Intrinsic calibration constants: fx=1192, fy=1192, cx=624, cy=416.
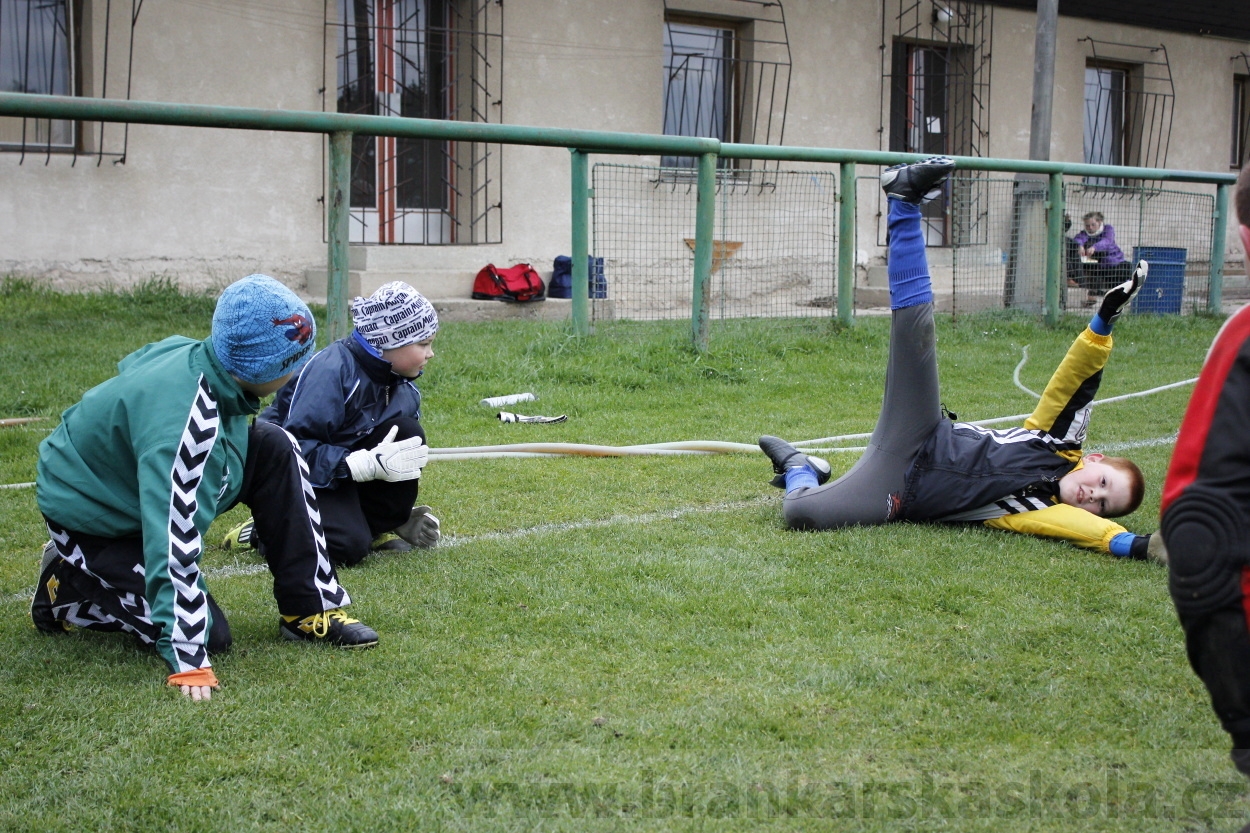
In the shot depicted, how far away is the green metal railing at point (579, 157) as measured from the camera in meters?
5.77

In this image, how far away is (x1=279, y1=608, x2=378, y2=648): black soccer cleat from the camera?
10.1ft

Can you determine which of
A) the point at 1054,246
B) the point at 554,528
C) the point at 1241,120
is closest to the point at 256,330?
the point at 554,528

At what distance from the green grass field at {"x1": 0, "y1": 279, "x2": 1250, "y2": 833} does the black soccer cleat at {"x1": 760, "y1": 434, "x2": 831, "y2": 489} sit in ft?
0.48

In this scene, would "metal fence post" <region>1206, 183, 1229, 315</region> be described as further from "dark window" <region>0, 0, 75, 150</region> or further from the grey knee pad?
the grey knee pad

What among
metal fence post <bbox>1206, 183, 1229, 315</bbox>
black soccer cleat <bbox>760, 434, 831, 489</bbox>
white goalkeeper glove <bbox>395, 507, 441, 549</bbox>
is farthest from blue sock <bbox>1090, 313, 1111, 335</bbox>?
metal fence post <bbox>1206, 183, 1229, 315</bbox>

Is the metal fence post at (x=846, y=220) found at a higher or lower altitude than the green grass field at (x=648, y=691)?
higher

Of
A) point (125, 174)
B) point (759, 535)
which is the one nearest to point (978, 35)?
point (125, 174)

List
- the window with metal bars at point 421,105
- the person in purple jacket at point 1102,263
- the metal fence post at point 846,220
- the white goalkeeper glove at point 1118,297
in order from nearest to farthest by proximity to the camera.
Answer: the white goalkeeper glove at point 1118,297 → the metal fence post at point 846,220 → the person in purple jacket at point 1102,263 → the window with metal bars at point 421,105

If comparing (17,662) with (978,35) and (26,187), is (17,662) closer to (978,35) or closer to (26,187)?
(26,187)

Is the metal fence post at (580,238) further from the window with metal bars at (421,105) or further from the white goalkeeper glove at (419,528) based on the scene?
the window with metal bars at (421,105)

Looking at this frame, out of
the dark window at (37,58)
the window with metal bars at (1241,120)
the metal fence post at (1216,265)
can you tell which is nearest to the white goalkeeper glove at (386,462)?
the dark window at (37,58)

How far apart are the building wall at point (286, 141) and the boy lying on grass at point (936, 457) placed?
26.7 ft

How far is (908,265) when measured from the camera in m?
4.34

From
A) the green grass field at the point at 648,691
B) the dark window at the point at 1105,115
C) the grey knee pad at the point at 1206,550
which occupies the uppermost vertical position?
the dark window at the point at 1105,115
